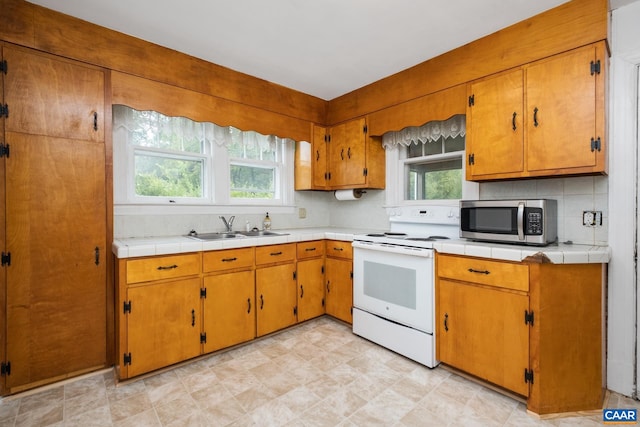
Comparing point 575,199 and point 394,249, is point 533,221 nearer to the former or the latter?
point 575,199

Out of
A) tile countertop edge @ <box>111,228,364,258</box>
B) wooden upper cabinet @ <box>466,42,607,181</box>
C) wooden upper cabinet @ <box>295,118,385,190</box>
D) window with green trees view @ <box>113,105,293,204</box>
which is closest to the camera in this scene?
wooden upper cabinet @ <box>466,42,607,181</box>

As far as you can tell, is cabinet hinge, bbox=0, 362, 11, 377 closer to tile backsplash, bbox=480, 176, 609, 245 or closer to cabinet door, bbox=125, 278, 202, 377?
cabinet door, bbox=125, 278, 202, 377

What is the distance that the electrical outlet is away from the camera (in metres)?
1.99

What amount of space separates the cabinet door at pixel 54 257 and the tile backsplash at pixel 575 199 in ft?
10.6

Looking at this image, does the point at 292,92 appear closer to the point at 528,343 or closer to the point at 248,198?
the point at 248,198

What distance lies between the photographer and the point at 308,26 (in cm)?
216

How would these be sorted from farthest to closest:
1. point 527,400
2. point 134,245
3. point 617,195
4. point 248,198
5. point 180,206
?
point 248,198, point 180,206, point 134,245, point 617,195, point 527,400

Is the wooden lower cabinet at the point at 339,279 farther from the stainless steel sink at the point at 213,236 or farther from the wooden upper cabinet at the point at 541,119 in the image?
the wooden upper cabinet at the point at 541,119

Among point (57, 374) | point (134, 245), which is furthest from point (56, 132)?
point (57, 374)

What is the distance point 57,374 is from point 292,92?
310 centimetres

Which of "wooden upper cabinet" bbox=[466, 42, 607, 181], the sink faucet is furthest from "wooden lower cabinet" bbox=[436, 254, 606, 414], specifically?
the sink faucet

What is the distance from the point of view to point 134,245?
2.07 m

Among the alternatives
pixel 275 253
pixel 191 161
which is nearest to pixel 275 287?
pixel 275 253

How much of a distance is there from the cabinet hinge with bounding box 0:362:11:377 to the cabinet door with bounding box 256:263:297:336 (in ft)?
5.23
